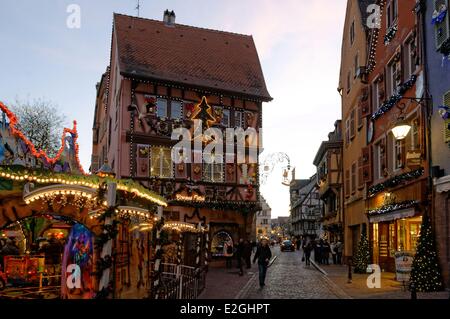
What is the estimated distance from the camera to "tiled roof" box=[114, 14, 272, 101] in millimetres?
32594

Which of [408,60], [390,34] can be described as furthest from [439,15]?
[390,34]

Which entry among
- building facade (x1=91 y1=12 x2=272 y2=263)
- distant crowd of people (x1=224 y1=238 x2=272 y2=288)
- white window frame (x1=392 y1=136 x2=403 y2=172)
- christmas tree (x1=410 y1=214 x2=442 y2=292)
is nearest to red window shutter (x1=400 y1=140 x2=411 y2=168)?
white window frame (x1=392 y1=136 x2=403 y2=172)

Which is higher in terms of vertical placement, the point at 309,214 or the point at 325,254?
the point at 309,214

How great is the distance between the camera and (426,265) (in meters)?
16.3

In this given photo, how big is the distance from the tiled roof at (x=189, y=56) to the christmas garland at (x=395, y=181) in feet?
40.6

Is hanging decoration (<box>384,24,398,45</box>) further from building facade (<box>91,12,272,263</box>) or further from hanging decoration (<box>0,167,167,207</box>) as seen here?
hanging decoration (<box>0,167,167,207</box>)

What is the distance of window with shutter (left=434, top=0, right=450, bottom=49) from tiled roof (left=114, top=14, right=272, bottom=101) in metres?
17.6

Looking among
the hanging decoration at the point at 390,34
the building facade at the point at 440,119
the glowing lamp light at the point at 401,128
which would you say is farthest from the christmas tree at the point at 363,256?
the hanging decoration at the point at 390,34

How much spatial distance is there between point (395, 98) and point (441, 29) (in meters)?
4.75

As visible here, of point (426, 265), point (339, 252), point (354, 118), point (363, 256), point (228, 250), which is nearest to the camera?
point (426, 265)

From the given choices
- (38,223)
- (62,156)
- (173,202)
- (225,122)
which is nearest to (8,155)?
(62,156)

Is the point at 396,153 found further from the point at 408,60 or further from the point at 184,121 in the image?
the point at 184,121

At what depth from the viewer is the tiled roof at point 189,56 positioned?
3259 centimetres

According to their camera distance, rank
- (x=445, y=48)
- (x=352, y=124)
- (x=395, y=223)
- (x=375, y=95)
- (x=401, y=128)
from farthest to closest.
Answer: (x=352, y=124)
(x=375, y=95)
(x=395, y=223)
(x=401, y=128)
(x=445, y=48)
